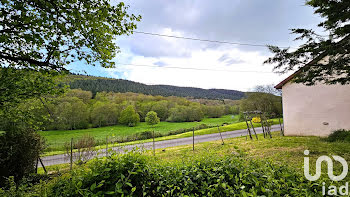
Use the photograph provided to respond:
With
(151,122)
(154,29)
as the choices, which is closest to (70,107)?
(151,122)

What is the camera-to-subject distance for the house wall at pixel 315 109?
11.2 meters

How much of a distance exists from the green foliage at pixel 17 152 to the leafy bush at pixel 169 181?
5721 millimetres

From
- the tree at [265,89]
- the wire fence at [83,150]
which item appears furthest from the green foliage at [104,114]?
the tree at [265,89]

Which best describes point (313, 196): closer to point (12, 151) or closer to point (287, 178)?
point (287, 178)

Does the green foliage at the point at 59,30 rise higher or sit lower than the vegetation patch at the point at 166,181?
higher

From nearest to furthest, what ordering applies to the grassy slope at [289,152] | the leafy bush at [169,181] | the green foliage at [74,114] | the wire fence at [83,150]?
the leafy bush at [169,181] < the wire fence at [83,150] < the grassy slope at [289,152] < the green foliage at [74,114]

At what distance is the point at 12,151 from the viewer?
5.77 metres

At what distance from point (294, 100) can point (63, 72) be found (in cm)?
1542

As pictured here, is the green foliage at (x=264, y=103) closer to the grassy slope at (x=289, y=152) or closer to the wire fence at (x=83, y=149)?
the wire fence at (x=83, y=149)

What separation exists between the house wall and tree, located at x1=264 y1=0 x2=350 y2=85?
7.02m

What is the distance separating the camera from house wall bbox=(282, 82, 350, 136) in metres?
11.2

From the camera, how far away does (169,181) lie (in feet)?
6.63

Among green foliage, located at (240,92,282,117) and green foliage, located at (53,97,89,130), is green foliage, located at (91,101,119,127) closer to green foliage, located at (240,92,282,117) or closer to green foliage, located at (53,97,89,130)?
green foliage, located at (53,97,89,130)

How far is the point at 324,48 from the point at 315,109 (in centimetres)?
918
